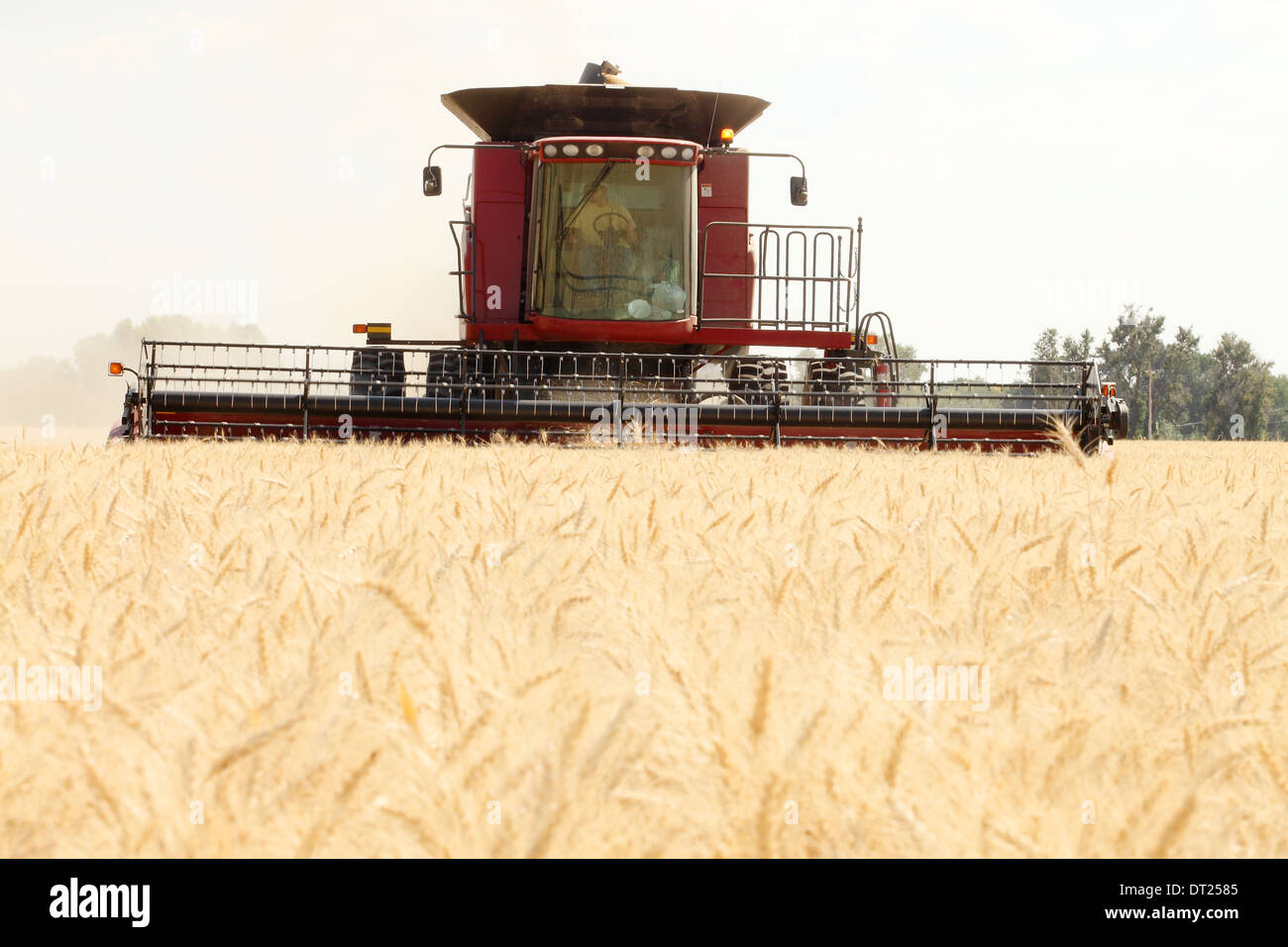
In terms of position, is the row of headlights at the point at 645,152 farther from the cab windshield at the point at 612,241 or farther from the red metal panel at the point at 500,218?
the red metal panel at the point at 500,218

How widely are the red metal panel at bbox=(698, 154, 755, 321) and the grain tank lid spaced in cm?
56

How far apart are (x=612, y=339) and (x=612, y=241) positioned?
919mm

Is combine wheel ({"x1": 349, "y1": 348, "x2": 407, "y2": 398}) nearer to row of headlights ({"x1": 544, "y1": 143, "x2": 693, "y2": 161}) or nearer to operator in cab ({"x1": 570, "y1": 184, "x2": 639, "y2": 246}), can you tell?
operator in cab ({"x1": 570, "y1": 184, "x2": 639, "y2": 246})

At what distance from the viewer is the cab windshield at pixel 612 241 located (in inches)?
414

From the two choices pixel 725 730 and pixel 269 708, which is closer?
pixel 725 730

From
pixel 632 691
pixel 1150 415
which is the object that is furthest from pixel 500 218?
pixel 1150 415

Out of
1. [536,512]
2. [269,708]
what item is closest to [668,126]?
[536,512]

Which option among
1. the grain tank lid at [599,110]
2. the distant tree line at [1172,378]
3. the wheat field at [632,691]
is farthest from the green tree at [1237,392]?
the wheat field at [632,691]

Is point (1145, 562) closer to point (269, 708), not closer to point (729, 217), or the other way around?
point (269, 708)

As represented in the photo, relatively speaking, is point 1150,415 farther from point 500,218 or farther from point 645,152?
point 645,152

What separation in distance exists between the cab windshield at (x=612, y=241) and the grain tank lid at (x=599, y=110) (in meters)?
1.13
